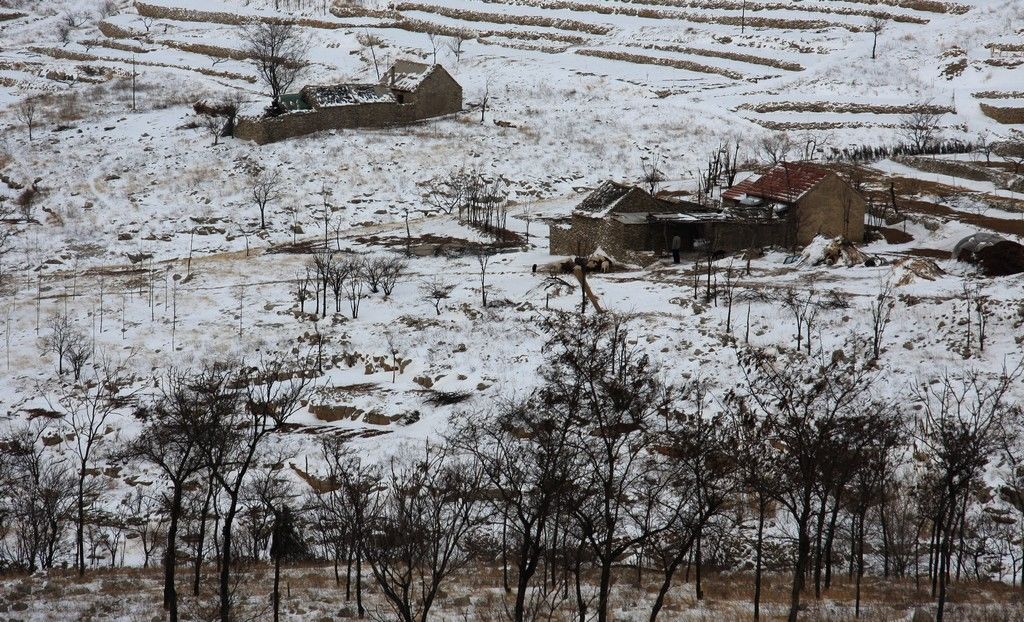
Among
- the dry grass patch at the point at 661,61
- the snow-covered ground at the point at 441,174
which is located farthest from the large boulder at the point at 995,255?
the dry grass patch at the point at 661,61

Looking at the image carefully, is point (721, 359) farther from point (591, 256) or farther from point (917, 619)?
point (917, 619)

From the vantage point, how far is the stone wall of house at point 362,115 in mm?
56219

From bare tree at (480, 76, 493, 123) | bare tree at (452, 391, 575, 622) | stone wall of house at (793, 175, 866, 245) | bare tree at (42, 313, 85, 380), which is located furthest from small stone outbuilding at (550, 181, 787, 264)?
bare tree at (480, 76, 493, 123)

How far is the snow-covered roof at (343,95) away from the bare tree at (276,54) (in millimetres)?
1932

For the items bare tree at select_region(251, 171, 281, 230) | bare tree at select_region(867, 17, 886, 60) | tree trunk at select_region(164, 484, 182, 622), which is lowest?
tree trunk at select_region(164, 484, 182, 622)

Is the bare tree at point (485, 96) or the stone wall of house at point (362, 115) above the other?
the bare tree at point (485, 96)

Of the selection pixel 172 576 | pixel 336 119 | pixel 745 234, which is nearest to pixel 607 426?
pixel 172 576

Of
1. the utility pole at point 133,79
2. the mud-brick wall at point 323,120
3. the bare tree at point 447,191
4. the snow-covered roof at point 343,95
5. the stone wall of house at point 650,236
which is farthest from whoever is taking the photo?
the utility pole at point 133,79

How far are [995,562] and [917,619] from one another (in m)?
7.14

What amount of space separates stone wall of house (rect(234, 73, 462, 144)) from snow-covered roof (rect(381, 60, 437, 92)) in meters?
0.51

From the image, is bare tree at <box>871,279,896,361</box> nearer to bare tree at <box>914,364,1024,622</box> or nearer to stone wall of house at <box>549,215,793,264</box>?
bare tree at <box>914,364,1024,622</box>

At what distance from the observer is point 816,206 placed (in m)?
43.5

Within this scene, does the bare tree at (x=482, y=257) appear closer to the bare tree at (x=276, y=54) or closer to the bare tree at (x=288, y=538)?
the bare tree at (x=288, y=538)

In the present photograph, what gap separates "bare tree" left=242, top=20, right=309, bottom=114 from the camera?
63625 mm
